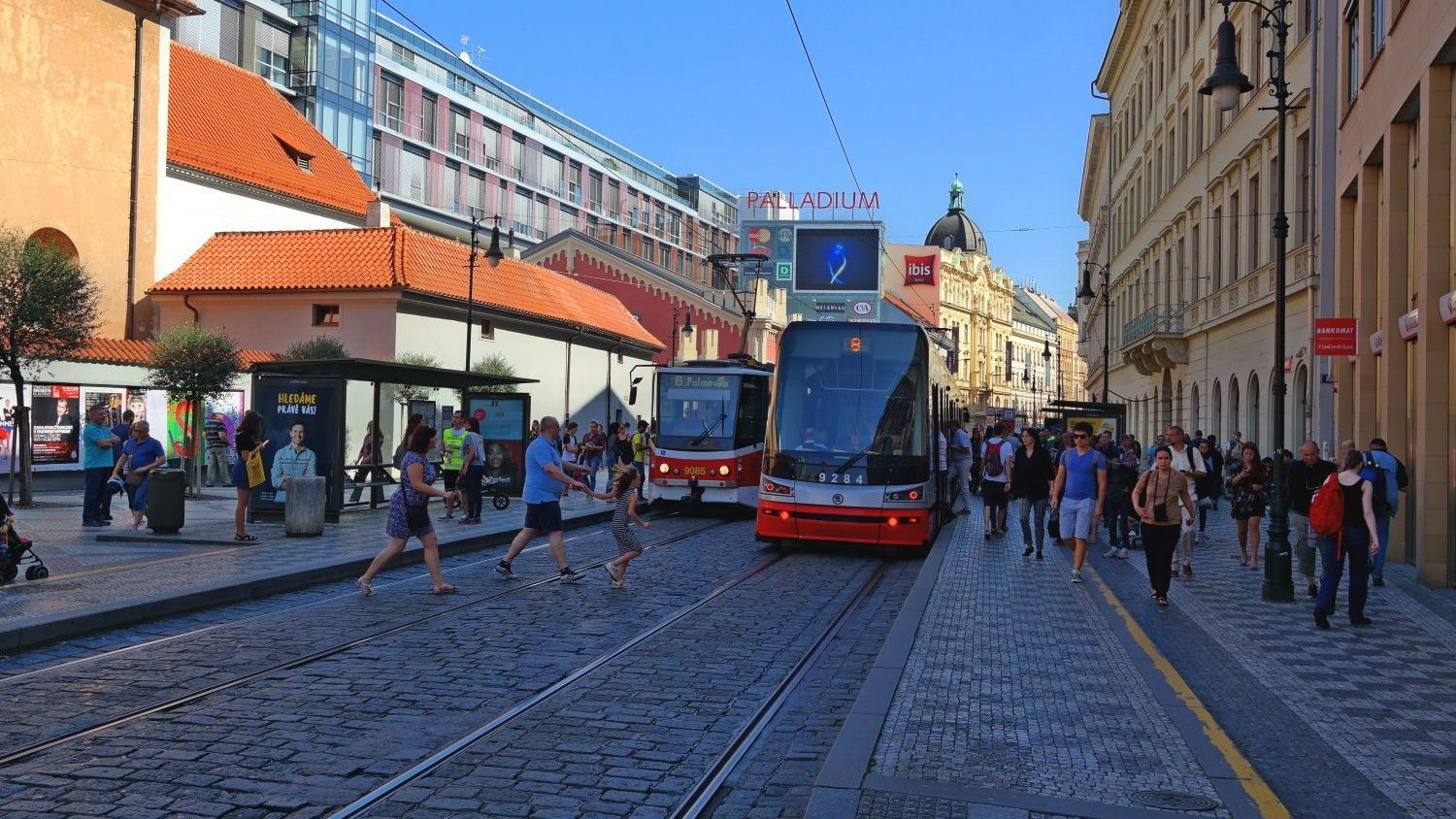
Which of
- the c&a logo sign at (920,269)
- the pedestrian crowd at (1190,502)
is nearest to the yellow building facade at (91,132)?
the pedestrian crowd at (1190,502)

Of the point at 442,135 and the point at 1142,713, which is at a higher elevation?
the point at 442,135

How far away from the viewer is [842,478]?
17312mm

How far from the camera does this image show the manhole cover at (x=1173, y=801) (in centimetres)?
588

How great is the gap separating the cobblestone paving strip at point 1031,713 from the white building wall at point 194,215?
106ft

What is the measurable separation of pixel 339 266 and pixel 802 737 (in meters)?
34.7

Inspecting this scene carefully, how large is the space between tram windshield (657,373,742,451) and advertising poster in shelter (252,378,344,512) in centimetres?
708

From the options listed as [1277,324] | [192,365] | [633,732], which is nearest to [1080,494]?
[1277,324]

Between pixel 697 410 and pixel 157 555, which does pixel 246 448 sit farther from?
pixel 697 410

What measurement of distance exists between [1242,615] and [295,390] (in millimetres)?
13917

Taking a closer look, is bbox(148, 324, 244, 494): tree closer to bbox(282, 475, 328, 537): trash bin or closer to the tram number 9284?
bbox(282, 475, 328, 537): trash bin

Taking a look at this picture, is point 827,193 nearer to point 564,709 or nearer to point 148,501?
point 148,501

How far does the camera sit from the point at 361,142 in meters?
59.8

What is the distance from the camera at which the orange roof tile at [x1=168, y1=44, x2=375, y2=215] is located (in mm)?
41312

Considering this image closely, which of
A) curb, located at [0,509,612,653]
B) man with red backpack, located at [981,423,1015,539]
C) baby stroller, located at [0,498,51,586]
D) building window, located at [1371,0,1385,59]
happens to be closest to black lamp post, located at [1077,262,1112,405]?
man with red backpack, located at [981,423,1015,539]
